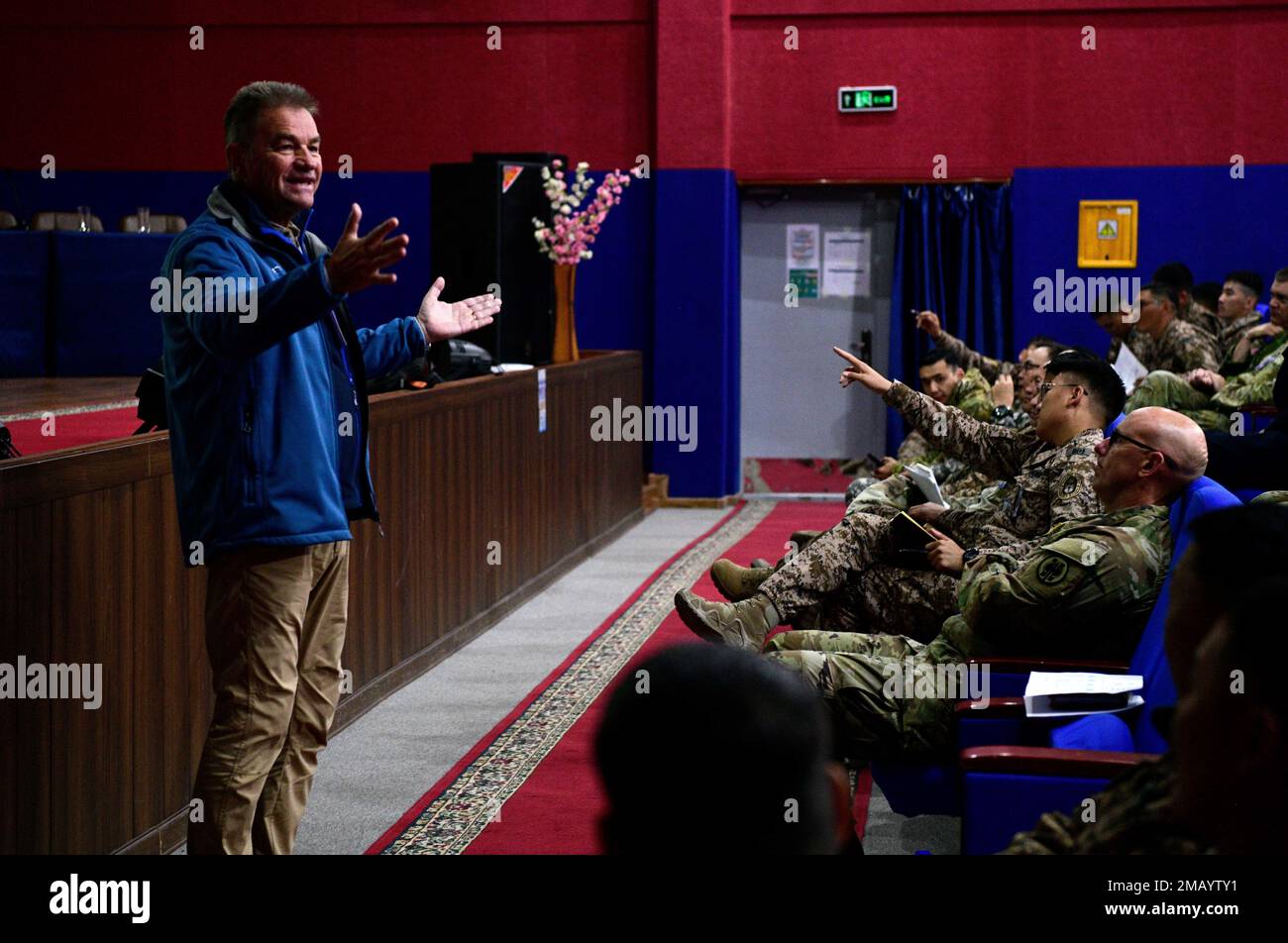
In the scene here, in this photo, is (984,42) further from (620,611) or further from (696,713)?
(696,713)

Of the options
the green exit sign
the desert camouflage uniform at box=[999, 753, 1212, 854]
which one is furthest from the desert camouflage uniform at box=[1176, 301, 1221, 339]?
the desert camouflage uniform at box=[999, 753, 1212, 854]

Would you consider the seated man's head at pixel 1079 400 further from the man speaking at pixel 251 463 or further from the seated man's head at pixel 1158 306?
the seated man's head at pixel 1158 306

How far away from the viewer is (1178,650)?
1765 mm

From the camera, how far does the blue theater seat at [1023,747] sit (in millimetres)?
2389

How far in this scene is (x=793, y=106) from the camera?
9.71 metres

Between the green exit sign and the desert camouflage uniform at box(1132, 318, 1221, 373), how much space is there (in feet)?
9.31

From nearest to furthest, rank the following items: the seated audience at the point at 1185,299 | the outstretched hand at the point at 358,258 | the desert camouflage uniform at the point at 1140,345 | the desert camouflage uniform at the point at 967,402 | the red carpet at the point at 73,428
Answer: the outstretched hand at the point at 358,258, the red carpet at the point at 73,428, the desert camouflage uniform at the point at 967,402, the seated audience at the point at 1185,299, the desert camouflage uniform at the point at 1140,345

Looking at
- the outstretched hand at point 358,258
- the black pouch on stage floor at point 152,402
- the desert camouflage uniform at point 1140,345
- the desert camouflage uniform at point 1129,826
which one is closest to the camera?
the desert camouflage uniform at point 1129,826

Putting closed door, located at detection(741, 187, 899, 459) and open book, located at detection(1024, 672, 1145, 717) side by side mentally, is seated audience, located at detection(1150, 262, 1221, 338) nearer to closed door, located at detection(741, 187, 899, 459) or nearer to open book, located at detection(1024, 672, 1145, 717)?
closed door, located at detection(741, 187, 899, 459)

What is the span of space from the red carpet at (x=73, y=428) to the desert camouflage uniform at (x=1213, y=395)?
401 cm
